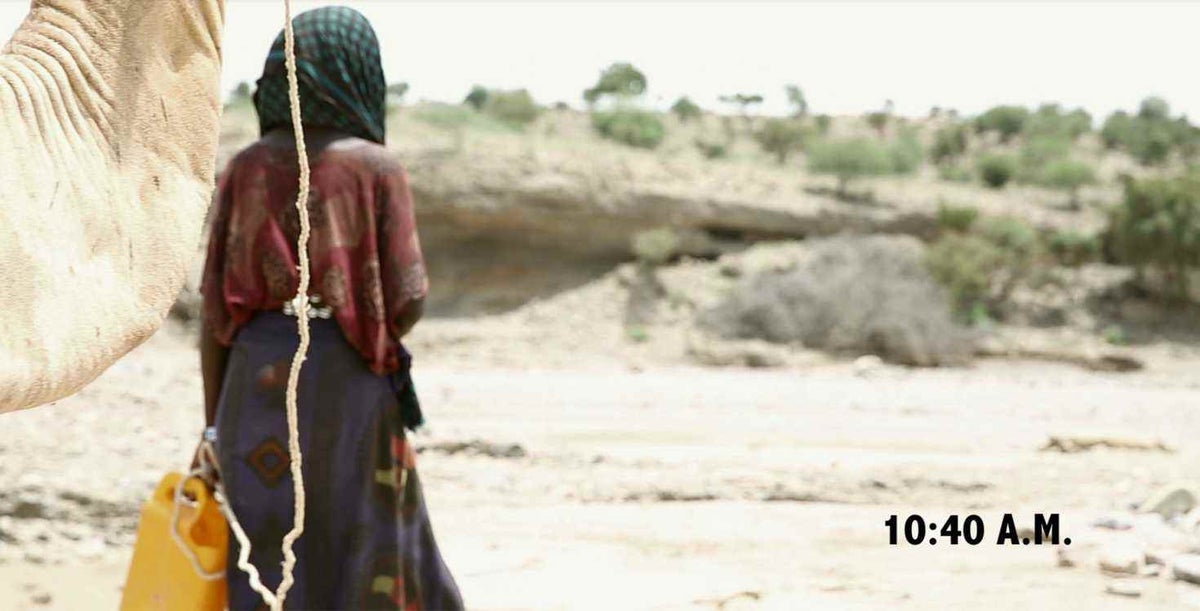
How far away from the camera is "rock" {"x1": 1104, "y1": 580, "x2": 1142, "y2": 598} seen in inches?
159

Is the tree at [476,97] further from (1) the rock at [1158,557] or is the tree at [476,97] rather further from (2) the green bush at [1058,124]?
(1) the rock at [1158,557]

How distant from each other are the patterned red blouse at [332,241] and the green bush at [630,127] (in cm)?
2783

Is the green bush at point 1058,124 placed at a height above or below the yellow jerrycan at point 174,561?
above

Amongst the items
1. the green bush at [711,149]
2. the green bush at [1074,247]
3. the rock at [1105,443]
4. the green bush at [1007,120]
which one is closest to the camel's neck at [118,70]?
the rock at [1105,443]

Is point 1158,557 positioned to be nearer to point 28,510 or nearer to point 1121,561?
point 1121,561

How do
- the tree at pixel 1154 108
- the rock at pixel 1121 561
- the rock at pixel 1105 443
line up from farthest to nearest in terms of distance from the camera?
1. the tree at pixel 1154 108
2. the rock at pixel 1105 443
3. the rock at pixel 1121 561

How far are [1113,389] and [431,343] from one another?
10.4 m

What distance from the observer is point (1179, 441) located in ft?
29.4

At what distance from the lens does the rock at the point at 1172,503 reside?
5336 millimetres

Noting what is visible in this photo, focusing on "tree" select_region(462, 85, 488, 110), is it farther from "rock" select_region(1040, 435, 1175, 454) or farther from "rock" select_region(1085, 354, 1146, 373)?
"rock" select_region(1040, 435, 1175, 454)

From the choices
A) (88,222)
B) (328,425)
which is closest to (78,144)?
(88,222)

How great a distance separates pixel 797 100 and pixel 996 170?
58.1 ft

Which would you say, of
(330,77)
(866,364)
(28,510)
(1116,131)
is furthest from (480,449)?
(1116,131)

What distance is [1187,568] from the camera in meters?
4.18
